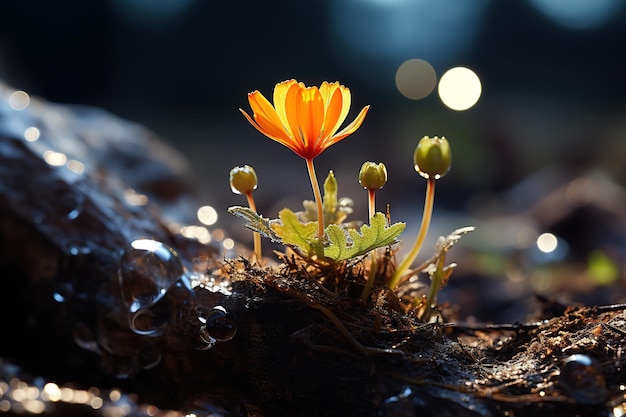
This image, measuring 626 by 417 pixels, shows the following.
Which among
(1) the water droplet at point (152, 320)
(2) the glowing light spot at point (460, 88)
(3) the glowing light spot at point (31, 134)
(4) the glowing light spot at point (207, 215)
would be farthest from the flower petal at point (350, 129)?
(2) the glowing light spot at point (460, 88)

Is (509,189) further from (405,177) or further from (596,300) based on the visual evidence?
(596,300)

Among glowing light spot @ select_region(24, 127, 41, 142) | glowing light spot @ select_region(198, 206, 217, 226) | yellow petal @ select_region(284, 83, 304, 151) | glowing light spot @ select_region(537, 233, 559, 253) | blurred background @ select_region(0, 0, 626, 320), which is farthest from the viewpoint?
blurred background @ select_region(0, 0, 626, 320)

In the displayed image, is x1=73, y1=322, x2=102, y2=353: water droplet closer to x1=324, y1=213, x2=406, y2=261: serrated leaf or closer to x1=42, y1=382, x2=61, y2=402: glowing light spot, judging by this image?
x1=42, y1=382, x2=61, y2=402: glowing light spot

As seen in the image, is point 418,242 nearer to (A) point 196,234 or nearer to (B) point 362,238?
(B) point 362,238

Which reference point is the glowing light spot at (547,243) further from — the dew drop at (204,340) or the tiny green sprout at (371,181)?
the dew drop at (204,340)

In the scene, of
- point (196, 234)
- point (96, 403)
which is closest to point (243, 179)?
point (96, 403)

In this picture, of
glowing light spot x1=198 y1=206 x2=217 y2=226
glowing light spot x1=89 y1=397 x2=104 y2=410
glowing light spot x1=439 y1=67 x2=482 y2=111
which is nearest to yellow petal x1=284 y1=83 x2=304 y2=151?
glowing light spot x1=89 y1=397 x2=104 y2=410
